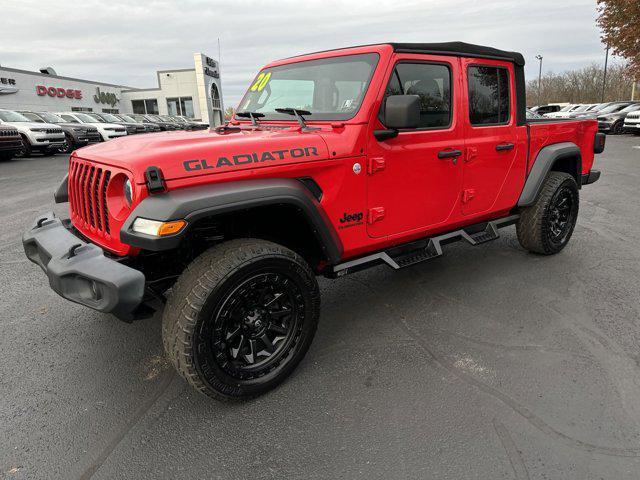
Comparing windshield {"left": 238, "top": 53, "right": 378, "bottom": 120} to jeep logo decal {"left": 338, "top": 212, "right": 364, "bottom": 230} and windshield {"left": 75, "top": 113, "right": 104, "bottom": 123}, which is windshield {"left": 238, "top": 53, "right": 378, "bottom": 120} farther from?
windshield {"left": 75, "top": 113, "right": 104, "bottom": 123}

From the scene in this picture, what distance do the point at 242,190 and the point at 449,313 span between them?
6.51 feet

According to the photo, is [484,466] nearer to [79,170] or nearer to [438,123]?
[438,123]

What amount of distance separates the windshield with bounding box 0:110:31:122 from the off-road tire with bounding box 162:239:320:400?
55.2ft

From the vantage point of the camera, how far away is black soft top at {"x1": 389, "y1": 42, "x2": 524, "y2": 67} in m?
2.98

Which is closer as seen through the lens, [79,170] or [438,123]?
[79,170]

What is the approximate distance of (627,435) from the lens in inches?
82.4

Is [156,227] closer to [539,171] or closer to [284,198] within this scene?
[284,198]

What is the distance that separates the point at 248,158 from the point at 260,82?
157 centimetres

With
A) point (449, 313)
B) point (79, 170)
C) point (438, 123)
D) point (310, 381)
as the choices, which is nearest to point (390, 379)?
point (310, 381)

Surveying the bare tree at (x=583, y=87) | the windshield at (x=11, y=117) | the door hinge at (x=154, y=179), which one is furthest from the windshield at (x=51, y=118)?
the bare tree at (x=583, y=87)

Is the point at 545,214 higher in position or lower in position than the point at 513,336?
higher

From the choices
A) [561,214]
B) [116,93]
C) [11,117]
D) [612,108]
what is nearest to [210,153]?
[561,214]

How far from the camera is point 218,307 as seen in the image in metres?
2.21

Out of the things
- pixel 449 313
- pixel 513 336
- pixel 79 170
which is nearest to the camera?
pixel 79 170
